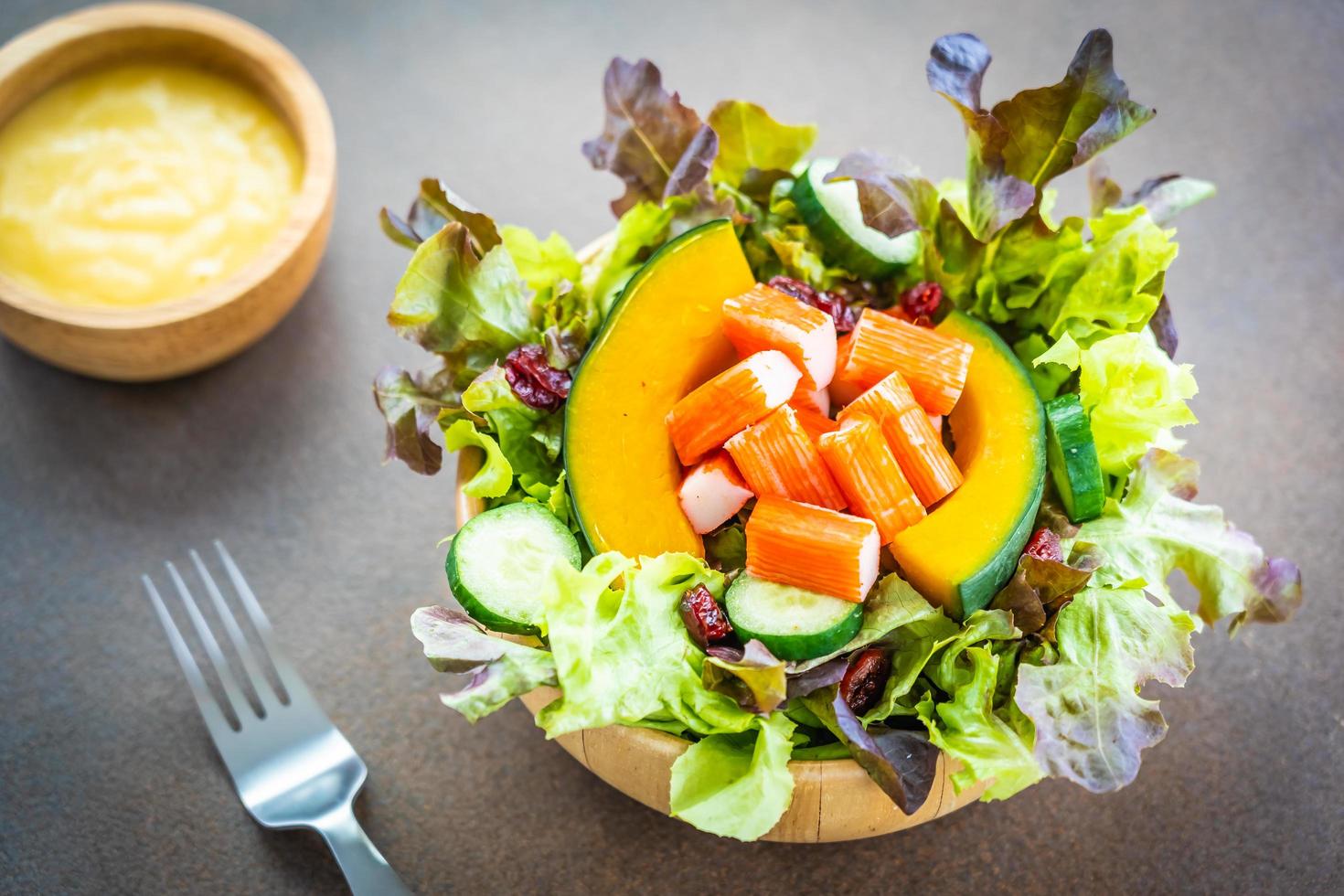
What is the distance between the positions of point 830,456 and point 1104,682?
1.66 feet

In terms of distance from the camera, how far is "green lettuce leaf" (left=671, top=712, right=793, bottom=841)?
1561 mm

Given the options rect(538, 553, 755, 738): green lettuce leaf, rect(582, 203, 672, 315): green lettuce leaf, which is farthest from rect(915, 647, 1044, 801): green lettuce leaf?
rect(582, 203, 672, 315): green lettuce leaf

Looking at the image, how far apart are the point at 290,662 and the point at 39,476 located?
0.71 m

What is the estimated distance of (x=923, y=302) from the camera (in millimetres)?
1983

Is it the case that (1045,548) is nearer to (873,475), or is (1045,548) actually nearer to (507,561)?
(873,475)

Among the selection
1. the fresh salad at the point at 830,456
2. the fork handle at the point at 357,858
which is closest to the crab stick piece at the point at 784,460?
the fresh salad at the point at 830,456

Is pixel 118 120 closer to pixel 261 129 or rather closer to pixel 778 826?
pixel 261 129

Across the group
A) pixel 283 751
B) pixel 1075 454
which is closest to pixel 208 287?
pixel 283 751

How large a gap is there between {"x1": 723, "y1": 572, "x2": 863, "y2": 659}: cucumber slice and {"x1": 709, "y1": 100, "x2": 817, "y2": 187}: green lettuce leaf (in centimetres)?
83

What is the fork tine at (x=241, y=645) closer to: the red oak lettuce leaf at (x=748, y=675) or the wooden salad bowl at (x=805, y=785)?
A: the wooden salad bowl at (x=805, y=785)

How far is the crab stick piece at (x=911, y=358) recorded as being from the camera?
70.4 inches

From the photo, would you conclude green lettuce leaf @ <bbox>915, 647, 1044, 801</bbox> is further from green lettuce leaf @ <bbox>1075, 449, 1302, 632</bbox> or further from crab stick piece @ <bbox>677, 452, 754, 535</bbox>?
crab stick piece @ <bbox>677, 452, 754, 535</bbox>

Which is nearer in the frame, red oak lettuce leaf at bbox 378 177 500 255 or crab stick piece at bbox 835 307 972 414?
crab stick piece at bbox 835 307 972 414

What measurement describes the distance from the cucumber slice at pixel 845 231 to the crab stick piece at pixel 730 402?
348 mm
